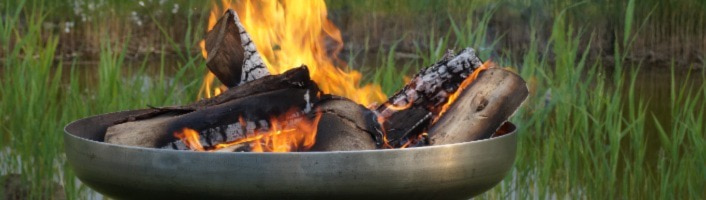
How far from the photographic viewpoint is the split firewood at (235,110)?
237 cm

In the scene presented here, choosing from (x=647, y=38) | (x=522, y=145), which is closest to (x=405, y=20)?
(x=647, y=38)

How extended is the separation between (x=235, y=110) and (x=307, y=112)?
0.48 feet

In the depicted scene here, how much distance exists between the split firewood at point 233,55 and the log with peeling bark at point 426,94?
0.30m

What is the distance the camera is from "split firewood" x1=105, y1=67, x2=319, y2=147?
237cm

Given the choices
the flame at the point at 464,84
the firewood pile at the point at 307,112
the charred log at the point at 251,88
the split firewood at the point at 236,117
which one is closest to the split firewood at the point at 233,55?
the firewood pile at the point at 307,112

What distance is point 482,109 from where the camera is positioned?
2.50 m

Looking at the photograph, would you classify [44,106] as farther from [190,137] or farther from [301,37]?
[190,137]

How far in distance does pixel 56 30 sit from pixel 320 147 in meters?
6.22

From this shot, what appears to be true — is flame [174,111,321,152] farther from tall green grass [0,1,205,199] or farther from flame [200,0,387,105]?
tall green grass [0,1,205,199]

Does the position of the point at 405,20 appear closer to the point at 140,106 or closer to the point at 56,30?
the point at 56,30

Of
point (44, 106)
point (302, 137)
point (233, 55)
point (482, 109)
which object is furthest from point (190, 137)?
point (44, 106)

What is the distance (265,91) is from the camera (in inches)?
95.6

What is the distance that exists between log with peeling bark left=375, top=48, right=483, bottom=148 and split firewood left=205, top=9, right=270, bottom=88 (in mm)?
301

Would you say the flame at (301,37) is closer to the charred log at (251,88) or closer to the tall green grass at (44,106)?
the charred log at (251,88)
